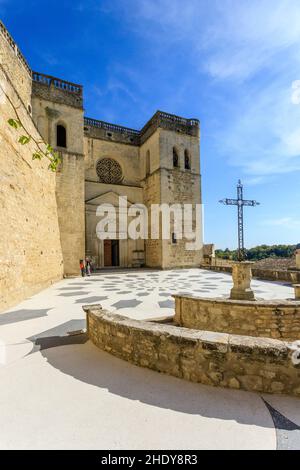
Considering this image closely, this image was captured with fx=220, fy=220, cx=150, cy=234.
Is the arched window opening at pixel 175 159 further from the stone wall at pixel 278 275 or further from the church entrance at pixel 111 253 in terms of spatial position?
the stone wall at pixel 278 275

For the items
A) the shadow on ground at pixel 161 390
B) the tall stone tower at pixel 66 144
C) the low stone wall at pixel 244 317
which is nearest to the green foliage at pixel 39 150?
the shadow on ground at pixel 161 390

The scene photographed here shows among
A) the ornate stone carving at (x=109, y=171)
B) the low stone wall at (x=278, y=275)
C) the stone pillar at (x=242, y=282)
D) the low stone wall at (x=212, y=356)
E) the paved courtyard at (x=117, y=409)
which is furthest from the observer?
the ornate stone carving at (x=109, y=171)

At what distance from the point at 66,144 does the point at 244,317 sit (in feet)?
45.2

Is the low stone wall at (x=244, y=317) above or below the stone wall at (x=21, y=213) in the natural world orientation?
below

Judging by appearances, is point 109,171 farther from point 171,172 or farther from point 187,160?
point 187,160

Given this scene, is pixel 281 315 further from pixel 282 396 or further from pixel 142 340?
pixel 142 340

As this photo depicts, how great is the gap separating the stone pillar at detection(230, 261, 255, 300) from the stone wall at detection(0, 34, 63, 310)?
589cm

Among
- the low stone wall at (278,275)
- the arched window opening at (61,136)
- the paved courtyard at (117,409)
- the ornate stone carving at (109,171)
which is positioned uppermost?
the arched window opening at (61,136)

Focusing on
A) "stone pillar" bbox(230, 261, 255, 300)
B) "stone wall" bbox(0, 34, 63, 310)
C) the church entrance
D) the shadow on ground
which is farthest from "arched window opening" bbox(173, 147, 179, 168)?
the shadow on ground

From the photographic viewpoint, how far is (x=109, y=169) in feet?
57.8

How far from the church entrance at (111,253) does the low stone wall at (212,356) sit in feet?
46.3

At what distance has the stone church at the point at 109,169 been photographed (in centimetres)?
1301

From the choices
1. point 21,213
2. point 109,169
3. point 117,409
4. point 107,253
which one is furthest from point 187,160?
point 117,409

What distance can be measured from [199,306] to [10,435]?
12.0ft
